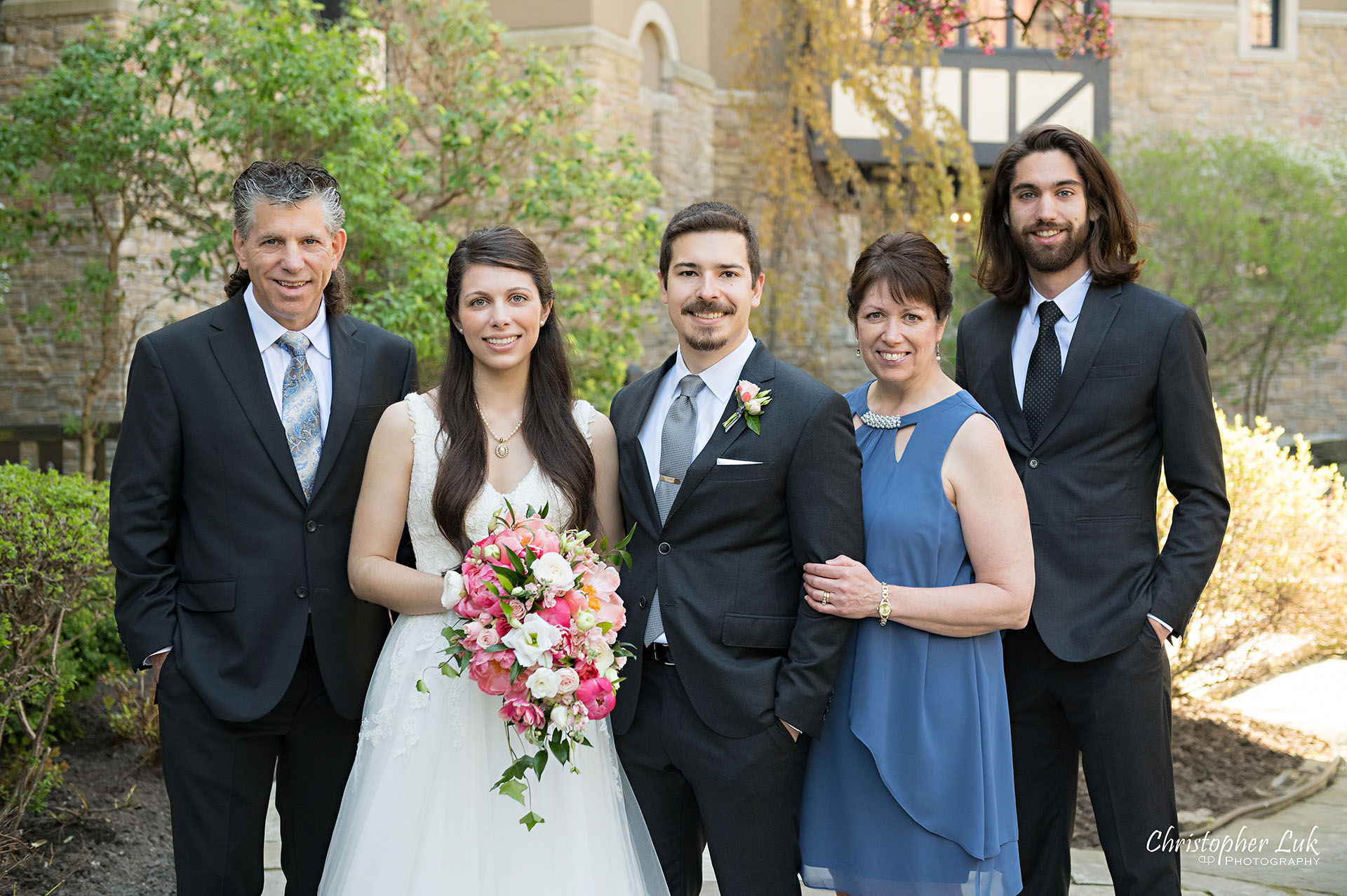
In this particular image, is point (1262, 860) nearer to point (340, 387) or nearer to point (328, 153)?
point (340, 387)

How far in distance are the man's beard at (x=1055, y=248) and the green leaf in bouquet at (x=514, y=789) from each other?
200 cm

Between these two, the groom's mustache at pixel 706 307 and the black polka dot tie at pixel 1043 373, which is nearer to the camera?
the groom's mustache at pixel 706 307

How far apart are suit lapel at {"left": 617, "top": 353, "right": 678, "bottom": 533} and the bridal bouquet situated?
0.27 meters

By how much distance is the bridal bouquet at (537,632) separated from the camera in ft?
8.13

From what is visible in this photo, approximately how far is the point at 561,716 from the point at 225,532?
1.11 metres

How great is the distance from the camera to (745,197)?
15.6m

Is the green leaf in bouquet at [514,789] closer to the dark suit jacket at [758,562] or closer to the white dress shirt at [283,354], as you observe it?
the dark suit jacket at [758,562]

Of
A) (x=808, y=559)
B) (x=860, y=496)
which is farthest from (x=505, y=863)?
(x=860, y=496)

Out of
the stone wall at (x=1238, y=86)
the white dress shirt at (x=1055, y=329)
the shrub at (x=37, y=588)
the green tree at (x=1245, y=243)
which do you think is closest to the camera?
the white dress shirt at (x=1055, y=329)

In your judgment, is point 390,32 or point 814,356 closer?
point 390,32

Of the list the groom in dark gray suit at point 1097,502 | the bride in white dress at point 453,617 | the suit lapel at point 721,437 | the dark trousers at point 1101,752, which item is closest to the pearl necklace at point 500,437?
the bride in white dress at point 453,617

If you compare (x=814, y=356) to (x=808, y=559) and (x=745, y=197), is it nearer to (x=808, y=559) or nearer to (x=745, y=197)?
(x=745, y=197)

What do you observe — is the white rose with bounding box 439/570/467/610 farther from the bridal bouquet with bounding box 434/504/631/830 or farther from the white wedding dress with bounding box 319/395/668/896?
the white wedding dress with bounding box 319/395/668/896

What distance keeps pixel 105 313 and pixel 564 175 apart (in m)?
3.69
